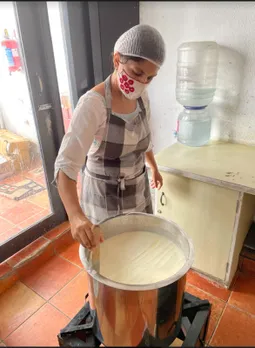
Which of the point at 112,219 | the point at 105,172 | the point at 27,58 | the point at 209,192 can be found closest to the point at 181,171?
the point at 209,192

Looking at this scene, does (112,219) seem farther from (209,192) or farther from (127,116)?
(209,192)

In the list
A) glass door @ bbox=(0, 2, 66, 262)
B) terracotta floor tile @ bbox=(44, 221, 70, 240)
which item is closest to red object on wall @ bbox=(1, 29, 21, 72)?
glass door @ bbox=(0, 2, 66, 262)

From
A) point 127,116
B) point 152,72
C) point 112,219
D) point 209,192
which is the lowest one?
point 209,192

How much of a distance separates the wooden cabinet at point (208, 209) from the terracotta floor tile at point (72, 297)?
638mm

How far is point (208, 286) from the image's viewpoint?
1506mm

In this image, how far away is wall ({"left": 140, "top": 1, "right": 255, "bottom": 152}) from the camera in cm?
136

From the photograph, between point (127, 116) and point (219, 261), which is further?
point (219, 261)

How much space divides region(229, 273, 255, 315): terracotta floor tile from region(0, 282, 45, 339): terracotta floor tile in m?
1.09

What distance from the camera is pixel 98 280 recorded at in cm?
62

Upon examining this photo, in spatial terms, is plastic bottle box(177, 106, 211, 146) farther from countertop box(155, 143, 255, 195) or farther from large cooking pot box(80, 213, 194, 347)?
large cooking pot box(80, 213, 194, 347)

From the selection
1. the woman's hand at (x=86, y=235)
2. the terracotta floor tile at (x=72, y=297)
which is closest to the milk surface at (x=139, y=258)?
the woman's hand at (x=86, y=235)

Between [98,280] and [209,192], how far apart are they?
2.73ft

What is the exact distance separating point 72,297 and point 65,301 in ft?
0.14

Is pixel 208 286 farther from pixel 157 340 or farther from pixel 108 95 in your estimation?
pixel 108 95
